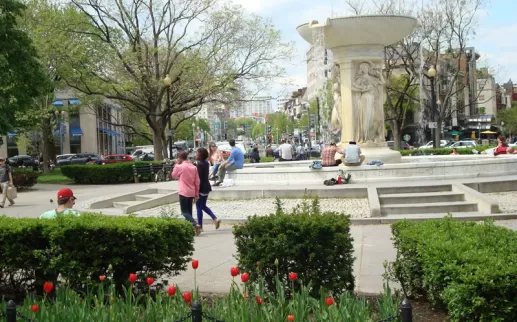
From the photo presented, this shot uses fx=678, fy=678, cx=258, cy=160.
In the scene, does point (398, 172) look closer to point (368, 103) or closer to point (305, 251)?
point (368, 103)

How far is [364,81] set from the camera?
21.2 meters

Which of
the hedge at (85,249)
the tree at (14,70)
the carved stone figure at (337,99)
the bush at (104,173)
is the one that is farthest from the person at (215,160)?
the hedge at (85,249)

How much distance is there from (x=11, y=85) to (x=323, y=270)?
22821mm

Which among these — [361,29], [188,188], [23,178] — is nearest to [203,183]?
[188,188]

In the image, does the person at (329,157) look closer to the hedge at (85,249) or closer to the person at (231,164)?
the person at (231,164)

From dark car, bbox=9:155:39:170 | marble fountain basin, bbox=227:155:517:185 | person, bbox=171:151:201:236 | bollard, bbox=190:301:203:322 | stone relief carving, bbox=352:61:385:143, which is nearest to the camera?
bollard, bbox=190:301:203:322

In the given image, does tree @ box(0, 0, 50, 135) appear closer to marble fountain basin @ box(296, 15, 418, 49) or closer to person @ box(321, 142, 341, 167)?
marble fountain basin @ box(296, 15, 418, 49)

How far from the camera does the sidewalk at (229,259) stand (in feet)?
26.5

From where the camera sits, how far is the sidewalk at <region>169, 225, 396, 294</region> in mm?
8070

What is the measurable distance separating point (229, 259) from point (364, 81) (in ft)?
40.7

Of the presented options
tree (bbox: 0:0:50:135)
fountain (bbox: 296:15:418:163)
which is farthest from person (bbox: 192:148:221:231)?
tree (bbox: 0:0:50:135)

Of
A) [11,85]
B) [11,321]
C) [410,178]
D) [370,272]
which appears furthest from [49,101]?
[11,321]

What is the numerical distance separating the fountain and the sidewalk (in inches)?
324

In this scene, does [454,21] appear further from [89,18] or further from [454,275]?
[454,275]
